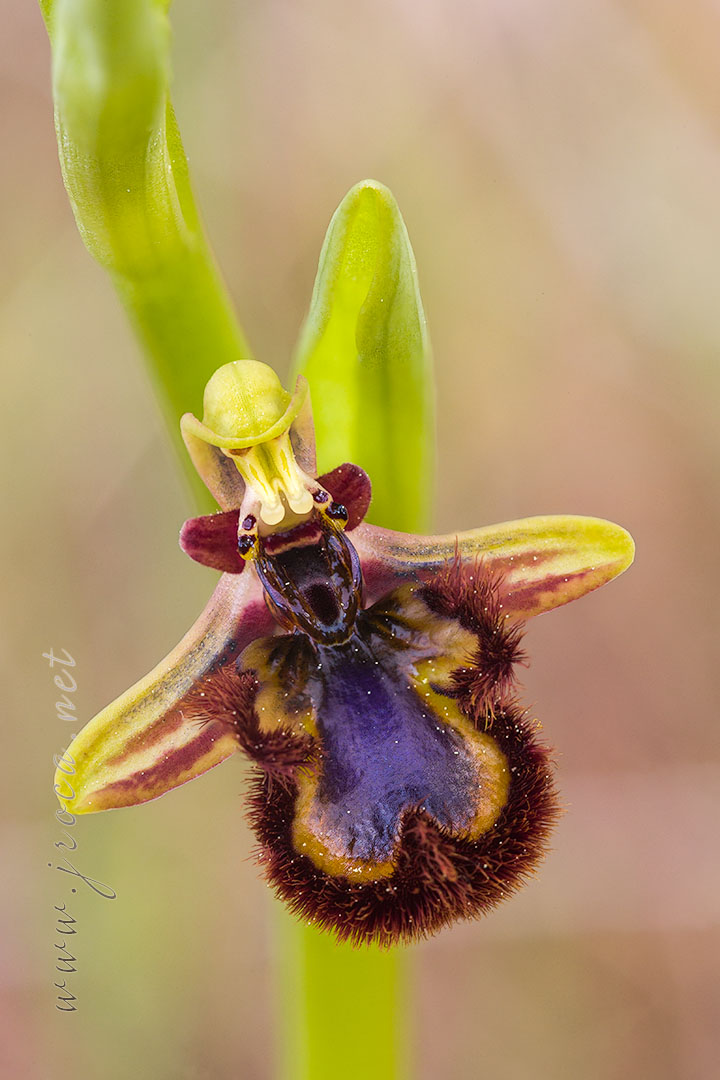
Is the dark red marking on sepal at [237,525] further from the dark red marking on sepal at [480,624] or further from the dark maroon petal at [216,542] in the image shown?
the dark red marking on sepal at [480,624]

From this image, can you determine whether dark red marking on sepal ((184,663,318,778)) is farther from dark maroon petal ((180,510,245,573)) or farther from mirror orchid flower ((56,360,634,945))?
dark maroon petal ((180,510,245,573))

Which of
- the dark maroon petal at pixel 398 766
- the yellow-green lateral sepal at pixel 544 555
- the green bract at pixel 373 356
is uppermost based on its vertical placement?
the green bract at pixel 373 356

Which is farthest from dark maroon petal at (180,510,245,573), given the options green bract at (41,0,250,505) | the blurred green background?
the blurred green background

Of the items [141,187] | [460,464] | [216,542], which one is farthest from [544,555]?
[460,464]

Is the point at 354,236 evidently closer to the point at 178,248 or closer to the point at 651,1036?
the point at 178,248

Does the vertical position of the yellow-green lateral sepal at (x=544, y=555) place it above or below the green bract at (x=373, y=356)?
below

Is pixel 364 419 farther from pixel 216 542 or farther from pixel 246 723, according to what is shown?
pixel 246 723

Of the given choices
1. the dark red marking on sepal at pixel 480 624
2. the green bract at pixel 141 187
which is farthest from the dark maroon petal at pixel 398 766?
the green bract at pixel 141 187
